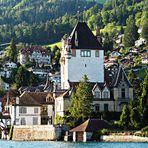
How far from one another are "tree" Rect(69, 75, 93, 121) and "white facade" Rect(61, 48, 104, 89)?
12.9 metres

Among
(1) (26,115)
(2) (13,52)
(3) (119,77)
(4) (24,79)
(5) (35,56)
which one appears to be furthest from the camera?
(5) (35,56)

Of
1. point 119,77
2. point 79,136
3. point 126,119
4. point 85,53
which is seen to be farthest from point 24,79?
point 79,136

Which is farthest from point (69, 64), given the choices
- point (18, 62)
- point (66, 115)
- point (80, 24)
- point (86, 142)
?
point (18, 62)

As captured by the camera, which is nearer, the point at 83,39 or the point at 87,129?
the point at 87,129

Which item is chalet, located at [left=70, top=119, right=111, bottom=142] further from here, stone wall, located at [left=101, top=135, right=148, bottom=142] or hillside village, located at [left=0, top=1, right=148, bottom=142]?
stone wall, located at [left=101, top=135, right=148, bottom=142]

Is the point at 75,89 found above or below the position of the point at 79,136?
above

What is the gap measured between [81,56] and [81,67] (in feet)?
5.64

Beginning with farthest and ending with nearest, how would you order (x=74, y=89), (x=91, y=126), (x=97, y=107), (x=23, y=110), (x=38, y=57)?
(x=38, y=57)
(x=23, y=110)
(x=97, y=107)
(x=74, y=89)
(x=91, y=126)

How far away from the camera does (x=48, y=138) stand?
272 ft

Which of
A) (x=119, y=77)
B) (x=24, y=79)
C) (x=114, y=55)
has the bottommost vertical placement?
(x=119, y=77)

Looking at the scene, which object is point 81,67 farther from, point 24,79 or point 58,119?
point 24,79

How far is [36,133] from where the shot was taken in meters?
85.7

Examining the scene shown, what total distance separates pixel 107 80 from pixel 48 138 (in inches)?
875

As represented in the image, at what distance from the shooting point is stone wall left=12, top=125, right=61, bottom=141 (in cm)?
8219
